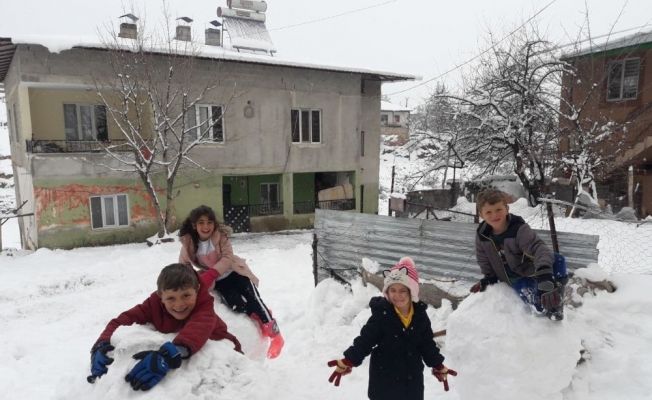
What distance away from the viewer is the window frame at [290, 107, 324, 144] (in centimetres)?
1703

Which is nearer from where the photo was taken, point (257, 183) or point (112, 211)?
point (112, 211)

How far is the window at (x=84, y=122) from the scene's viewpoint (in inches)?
549

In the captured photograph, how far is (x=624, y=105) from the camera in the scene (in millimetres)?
15789

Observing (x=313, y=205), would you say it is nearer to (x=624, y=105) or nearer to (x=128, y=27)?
(x=128, y=27)

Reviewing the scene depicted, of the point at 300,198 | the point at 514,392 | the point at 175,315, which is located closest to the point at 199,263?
the point at 175,315

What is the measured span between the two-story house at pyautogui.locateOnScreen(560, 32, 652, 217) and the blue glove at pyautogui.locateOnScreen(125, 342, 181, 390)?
588 inches

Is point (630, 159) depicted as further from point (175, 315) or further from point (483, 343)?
point (175, 315)

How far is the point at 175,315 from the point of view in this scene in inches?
98.3

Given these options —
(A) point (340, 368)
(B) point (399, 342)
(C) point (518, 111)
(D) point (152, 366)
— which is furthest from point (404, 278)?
(C) point (518, 111)

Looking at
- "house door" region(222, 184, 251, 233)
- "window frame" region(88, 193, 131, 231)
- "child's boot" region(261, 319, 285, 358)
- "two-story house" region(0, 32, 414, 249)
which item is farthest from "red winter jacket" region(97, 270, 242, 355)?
"house door" region(222, 184, 251, 233)

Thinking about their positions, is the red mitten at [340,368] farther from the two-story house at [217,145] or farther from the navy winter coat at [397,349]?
the two-story house at [217,145]

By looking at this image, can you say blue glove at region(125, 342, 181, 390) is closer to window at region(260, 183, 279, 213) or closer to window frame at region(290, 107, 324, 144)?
window frame at region(290, 107, 324, 144)

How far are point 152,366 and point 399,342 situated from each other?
5.30ft

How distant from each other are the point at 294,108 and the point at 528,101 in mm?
8788
